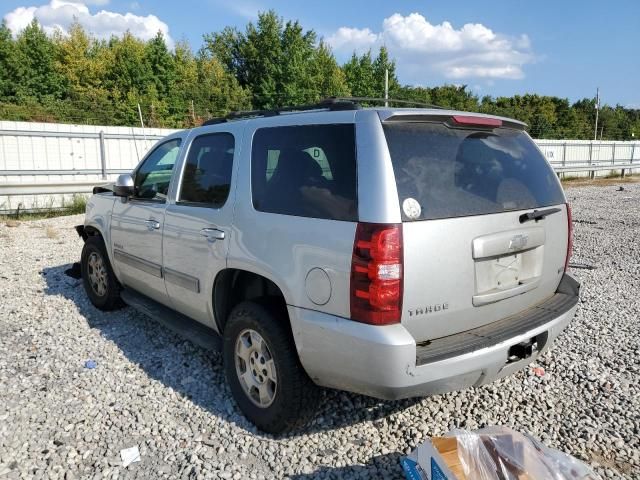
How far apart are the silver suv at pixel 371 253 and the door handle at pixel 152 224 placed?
1.35 ft

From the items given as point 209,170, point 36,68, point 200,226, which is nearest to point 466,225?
point 200,226

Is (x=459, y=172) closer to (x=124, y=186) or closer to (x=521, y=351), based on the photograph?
(x=521, y=351)

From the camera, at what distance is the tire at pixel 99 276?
5.06 meters

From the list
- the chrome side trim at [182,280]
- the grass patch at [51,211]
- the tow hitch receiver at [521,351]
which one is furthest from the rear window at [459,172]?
the grass patch at [51,211]

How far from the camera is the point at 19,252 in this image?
8.15 metres

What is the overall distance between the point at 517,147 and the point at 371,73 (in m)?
49.6

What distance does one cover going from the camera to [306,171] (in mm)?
2848

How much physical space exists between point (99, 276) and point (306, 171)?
3.41 metres

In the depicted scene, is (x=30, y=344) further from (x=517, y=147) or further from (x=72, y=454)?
(x=517, y=147)

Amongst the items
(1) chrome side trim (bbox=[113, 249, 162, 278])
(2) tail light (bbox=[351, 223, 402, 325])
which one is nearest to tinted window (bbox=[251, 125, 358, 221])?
(2) tail light (bbox=[351, 223, 402, 325])

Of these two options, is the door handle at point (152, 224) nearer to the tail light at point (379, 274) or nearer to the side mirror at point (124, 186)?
the side mirror at point (124, 186)

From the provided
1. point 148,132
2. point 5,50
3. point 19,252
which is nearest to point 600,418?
point 19,252

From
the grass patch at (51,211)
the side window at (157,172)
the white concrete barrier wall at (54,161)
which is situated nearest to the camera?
the side window at (157,172)

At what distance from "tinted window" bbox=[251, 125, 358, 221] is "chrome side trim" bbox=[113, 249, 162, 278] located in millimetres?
1450
